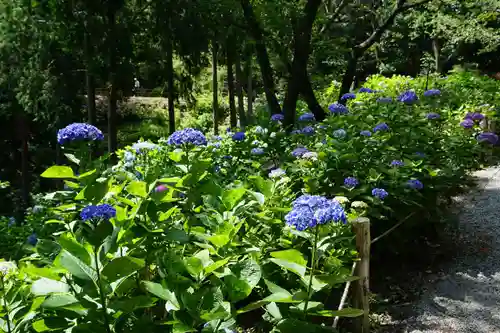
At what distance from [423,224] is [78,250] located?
303cm

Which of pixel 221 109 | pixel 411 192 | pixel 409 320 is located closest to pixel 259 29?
pixel 411 192

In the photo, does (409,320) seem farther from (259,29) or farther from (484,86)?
(484,86)

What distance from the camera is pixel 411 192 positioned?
384cm

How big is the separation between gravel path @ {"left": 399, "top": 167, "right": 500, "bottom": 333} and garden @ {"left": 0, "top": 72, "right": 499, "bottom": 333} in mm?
545

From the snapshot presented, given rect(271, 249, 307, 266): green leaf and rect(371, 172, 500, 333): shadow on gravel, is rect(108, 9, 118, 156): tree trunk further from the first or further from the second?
rect(271, 249, 307, 266): green leaf

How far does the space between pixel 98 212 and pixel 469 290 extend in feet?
9.46

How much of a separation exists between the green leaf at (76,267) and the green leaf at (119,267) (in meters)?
0.04

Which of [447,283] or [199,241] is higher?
[199,241]

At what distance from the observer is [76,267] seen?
5.05 feet

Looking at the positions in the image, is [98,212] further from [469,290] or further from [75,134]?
[469,290]

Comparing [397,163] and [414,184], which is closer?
[414,184]

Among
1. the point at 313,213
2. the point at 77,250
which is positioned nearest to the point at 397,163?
the point at 313,213

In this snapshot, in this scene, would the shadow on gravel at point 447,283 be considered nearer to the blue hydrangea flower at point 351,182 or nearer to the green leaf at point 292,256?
the blue hydrangea flower at point 351,182

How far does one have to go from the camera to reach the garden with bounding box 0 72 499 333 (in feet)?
5.18
